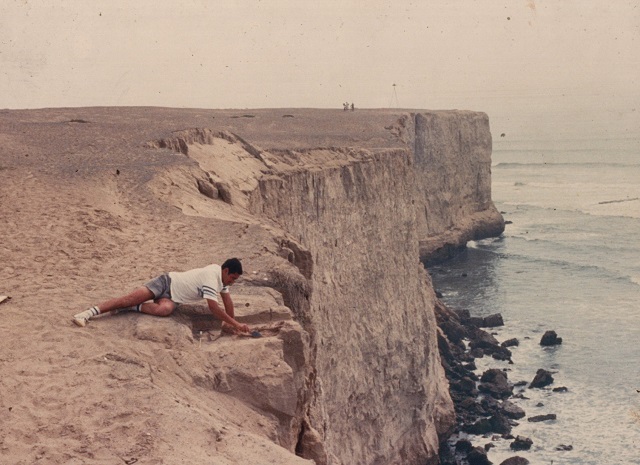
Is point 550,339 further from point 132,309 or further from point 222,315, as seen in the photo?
point 132,309

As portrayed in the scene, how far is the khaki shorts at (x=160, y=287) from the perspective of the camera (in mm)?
8797

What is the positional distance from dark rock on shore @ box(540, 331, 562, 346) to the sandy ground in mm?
19997

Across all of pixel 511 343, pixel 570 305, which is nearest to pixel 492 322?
pixel 511 343

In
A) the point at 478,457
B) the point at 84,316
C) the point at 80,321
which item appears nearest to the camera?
the point at 80,321

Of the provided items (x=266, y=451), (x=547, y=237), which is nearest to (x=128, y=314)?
(x=266, y=451)

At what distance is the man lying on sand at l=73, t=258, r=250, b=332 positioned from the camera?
8.61 m

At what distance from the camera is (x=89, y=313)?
27.8ft

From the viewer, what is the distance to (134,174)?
14.8 meters

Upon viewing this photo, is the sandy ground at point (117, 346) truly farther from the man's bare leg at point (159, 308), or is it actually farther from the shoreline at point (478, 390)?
the shoreline at point (478, 390)

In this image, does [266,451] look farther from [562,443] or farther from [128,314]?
[562,443]

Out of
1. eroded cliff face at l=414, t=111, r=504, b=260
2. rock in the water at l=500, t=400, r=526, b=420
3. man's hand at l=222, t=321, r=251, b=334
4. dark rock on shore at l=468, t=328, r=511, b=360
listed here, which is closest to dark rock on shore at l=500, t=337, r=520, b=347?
dark rock on shore at l=468, t=328, r=511, b=360

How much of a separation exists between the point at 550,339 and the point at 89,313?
82.4 feet

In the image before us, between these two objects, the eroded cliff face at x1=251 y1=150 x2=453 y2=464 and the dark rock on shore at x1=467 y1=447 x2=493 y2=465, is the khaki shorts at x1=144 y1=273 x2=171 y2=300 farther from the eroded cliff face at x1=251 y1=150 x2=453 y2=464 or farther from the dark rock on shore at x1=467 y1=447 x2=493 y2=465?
the dark rock on shore at x1=467 y1=447 x2=493 y2=465

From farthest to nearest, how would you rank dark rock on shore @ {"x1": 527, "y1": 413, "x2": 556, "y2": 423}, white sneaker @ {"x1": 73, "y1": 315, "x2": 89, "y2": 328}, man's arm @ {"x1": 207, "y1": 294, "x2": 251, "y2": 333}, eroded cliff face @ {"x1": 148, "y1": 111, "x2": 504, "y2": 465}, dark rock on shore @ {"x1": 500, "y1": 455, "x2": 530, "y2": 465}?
dark rock on shore @ {"x1": 527, "y1": 413, "x2": 556, "y2": 423}, dark rock on shore @ {"x1": 500, "y1": 455, "x2": 530, "y2": 465}, eroded cliff face @ {"x1": 148, "y1": 111, "x2": 504, "y2": 465}, man's arm @ {"x1": 207, "y1": 294, "x2": 251, "y2": 333}, white sneaker @ {"x1": 73, "y1": 315, "x2": 89, "y2": 328}
